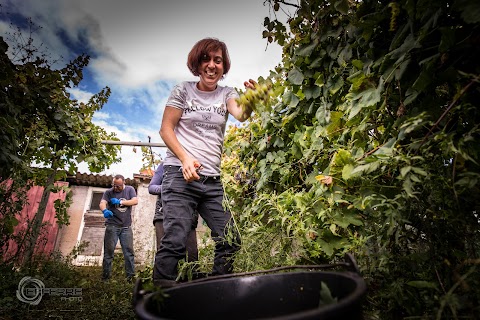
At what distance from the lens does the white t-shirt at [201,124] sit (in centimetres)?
192

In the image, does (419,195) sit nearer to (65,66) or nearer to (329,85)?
(329,85)

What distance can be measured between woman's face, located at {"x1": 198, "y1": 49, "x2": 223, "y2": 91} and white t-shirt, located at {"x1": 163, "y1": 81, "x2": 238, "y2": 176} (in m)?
0.08

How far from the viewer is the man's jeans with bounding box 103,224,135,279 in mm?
5000

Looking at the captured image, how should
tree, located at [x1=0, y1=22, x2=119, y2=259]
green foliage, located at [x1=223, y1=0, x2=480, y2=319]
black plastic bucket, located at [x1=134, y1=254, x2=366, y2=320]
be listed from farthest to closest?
1. tree, located at [x1=0, y1=22, x2=119, y2=259]
2. green foliage, located at [x1=223, y1=0, x2=480, y2=319]
3. black plastic bucket, located at [x1=134, y1=254, x2=366, y2=320]

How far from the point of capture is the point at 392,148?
1.06m

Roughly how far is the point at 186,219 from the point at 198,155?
44cm

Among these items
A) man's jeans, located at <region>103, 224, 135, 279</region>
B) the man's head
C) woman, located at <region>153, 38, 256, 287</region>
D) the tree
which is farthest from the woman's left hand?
the man's head

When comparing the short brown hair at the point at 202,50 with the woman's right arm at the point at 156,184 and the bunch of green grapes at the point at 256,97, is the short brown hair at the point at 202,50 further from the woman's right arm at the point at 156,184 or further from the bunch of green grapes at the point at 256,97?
the woman's right arm at the point at 156,184

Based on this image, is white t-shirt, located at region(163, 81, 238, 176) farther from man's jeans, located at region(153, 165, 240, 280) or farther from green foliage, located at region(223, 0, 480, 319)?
green foliage, located at region(223, 0, 480, 319)

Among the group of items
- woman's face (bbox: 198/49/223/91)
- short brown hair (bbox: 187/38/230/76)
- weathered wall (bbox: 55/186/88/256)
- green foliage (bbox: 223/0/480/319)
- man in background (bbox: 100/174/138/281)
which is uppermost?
weathered wall (bbox: 55/186/88/256)

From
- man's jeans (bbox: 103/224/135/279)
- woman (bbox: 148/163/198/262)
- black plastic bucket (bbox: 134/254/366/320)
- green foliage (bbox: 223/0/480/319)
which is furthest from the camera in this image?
man's jeans (bbox: 103/224/135/279)

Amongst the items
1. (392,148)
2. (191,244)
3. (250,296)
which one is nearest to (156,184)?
(191,244)

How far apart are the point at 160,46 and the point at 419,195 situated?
326 centimetres

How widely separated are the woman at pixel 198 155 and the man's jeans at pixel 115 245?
12.2 ft
